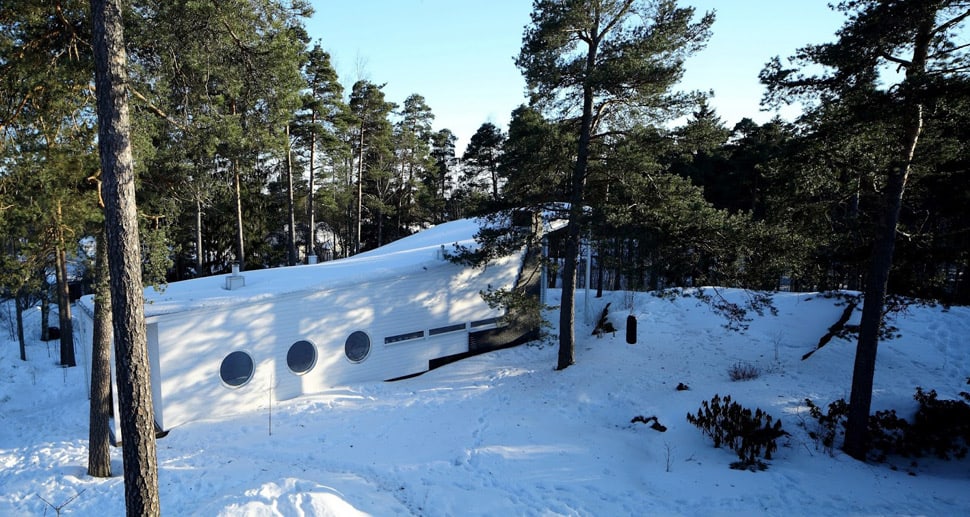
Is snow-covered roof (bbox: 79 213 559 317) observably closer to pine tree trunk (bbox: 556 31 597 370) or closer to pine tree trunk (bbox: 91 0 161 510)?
pine tree trunk (bbox: 556 31 597 370)

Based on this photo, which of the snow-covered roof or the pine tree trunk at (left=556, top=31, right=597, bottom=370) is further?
the pine tree trunk at (left=556, top=31, right=597, bottom=370)

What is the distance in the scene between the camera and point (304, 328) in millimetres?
11367

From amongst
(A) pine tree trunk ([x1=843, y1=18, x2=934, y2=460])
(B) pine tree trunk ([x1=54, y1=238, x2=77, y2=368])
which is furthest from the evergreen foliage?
(B) pine tree trunk ([x1=54, y1=238, x2=77, y2=368])

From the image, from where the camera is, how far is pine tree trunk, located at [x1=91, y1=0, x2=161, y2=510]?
5.30 meters

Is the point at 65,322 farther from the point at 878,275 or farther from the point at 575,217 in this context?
the point at 878,275

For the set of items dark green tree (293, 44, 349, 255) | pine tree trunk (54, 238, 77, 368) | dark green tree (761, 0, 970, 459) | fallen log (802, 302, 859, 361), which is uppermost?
dark green tree (293, 44, 349, 255)

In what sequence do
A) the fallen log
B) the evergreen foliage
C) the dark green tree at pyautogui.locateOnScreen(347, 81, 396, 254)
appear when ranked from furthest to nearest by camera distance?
1. the dark green tree at pyautogui.locateOnScreen(347, 81, 396, 254)
2. the fallen log
3. the evergreen foliage

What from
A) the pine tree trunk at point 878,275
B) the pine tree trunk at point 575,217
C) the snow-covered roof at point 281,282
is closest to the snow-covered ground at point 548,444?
the pine tree trunk at point 878,275

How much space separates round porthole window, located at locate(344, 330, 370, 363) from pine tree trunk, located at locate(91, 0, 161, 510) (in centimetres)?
667

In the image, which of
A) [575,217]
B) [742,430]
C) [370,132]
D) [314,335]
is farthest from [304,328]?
[370,132]

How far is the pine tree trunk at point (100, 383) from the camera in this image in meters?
7.96

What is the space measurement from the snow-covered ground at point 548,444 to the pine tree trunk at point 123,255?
1313 mm

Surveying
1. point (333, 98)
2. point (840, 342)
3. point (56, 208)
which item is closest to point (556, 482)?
point (56, 208)

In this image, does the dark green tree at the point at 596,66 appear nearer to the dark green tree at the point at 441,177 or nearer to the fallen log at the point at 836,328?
the fallen log at the point at 836,328
